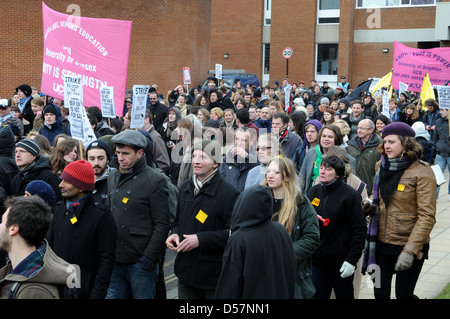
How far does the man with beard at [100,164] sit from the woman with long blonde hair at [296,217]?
165 centimetres

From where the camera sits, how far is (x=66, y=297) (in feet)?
11.9

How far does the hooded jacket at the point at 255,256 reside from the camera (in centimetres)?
381

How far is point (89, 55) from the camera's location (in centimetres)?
982

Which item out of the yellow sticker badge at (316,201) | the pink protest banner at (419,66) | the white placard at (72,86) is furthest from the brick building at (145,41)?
the yellow sticker badge at (316,201)

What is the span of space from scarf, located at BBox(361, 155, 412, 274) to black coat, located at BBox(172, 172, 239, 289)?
1466 millimetres

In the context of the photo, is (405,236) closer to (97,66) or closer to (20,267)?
(20,267)

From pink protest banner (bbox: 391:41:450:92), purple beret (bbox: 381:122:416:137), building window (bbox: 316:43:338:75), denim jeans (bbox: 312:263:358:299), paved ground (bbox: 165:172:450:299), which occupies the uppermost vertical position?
building window (bbox: 316:43:338:75)

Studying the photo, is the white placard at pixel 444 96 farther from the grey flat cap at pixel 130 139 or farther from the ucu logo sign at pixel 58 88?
the grey flat cap at pixel 130 139

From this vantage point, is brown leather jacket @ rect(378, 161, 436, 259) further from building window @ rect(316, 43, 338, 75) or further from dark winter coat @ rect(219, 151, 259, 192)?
building window @ rect(316, 43, 338, 75)

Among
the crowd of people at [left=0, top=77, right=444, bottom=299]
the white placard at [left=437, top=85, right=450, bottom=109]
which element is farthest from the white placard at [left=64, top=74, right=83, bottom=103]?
the white placard at [left=437, top=85, right=450, bottom=109]

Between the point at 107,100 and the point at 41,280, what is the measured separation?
21.6 ft

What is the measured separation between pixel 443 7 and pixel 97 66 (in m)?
29.6

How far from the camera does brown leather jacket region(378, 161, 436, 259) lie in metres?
5.52
